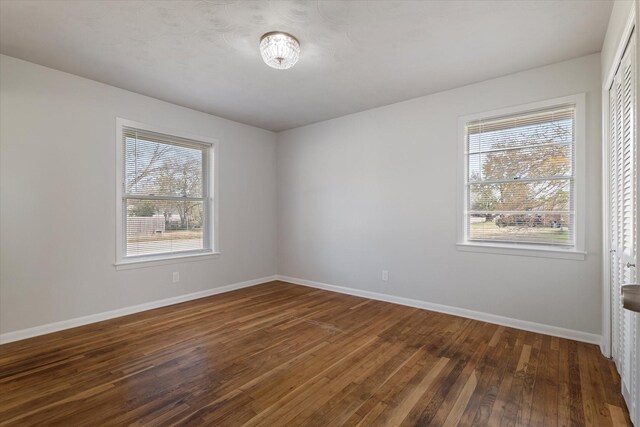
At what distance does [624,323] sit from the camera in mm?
2105

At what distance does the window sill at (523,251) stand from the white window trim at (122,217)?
333cm

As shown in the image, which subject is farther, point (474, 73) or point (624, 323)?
point (474, 73)

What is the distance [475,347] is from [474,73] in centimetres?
270

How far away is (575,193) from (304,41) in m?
2.85

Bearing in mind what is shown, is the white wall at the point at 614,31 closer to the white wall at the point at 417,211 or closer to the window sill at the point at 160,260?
the white wall at the point at 417,211

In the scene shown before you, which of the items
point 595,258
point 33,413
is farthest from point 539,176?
point 33,413

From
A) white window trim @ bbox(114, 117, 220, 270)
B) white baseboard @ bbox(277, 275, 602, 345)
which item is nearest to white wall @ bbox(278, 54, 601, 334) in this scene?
white baseboard @ bbox(277, 275, 602, 345)

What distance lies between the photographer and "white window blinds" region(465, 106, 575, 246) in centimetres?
306

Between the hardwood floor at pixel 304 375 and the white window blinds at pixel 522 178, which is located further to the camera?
the white window blinds at pixel 522 178

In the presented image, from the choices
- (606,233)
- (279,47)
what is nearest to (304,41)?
(279,47)

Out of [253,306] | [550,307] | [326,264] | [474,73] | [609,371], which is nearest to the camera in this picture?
[609,371]

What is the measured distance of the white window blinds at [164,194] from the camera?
12.5 ft

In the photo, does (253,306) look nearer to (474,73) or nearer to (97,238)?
(97,238)

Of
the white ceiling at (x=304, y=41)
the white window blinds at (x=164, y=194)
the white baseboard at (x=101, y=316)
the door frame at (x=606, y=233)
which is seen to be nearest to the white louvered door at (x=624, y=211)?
the door frame at (x=606, y=233)
